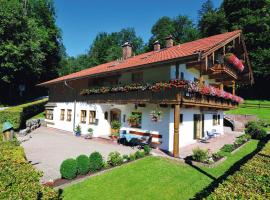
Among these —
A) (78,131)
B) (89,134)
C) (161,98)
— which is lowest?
(89,134)

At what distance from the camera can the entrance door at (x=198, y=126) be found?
20000mm

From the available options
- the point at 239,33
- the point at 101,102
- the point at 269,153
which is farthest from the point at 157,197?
the point at 239,33

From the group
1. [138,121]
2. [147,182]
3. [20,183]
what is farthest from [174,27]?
[20,183]

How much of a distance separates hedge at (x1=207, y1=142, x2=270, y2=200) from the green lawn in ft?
7.33

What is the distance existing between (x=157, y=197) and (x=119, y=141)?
1009 cm

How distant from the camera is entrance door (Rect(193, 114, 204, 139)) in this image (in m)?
20.0

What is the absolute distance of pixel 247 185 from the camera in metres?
5.96

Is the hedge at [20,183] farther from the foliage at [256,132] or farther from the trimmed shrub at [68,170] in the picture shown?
the foliage at [256,132]

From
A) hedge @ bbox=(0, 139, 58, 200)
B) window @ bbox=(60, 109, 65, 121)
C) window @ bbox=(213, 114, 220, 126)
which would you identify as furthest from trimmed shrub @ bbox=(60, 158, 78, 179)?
window @ bbox=(213, 114, 220, 126)

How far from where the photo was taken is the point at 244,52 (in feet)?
75.2

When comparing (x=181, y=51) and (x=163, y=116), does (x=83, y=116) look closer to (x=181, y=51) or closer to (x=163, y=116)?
(x=163, y=116)

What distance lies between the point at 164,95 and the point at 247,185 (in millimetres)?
9093

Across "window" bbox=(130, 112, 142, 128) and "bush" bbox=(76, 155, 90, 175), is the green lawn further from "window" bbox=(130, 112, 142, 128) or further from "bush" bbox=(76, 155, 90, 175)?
"window" bbox=(130, 112, 142, 128)

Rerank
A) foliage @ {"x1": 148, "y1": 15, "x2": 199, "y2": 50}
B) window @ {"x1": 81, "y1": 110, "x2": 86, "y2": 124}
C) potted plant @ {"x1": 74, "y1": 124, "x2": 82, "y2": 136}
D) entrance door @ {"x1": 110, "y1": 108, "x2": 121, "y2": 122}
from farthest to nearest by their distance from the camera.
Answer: foliage @ {"x1": 148, "y1": 15, "x2": 199, "y2": 50} → window @ {"x1": 81, "y1": 110, "x2": 86, "y2": 124} → potted plant @ {"x1": 74, "y1": 124, "x2": 82, "y2": 136} → entrance door @ {"x1": 110, "y1": 108, "x2": 121, "y2": 122}
